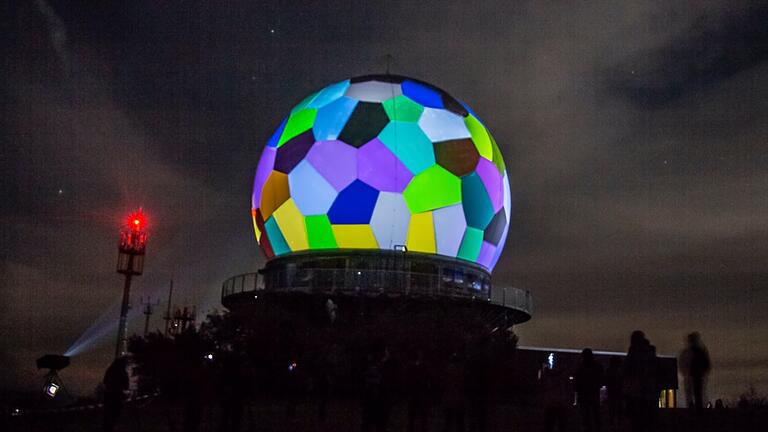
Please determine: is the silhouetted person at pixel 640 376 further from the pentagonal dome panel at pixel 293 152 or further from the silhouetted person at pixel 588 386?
the pentagonal dome panel at pixel 293 152

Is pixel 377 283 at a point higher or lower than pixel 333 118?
lower

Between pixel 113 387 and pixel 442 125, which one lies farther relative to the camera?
pixel 442 125

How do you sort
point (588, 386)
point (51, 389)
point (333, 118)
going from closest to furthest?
1. point (588, 386)
2. point (51, 389)
3. point (333, 118)

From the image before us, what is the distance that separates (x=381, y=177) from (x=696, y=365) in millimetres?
11350

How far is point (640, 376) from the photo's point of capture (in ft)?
32.9

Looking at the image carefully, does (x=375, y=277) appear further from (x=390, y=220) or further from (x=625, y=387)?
(x=625, y=387)

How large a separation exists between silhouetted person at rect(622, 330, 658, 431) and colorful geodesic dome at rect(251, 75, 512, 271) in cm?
1177

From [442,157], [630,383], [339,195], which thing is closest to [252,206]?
[339,195]

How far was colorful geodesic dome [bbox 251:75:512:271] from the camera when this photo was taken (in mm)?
21484

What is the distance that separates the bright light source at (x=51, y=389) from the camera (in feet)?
47.9

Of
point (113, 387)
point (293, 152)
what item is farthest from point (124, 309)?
point (113, 387)

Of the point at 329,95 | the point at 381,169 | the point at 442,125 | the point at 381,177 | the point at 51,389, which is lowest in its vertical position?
the point at 51,389

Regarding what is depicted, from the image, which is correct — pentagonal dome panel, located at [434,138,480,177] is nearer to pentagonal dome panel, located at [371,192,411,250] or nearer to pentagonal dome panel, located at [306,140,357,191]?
pentagonal dome panel, located at [371,192,411,250]

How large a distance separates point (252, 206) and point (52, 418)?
1120 centimetres
